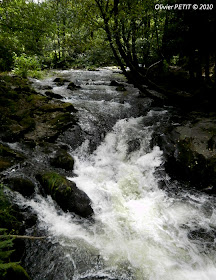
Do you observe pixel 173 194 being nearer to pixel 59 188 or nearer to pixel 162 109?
pixel 59 188

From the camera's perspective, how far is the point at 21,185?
453 cm

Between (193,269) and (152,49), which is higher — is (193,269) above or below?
below

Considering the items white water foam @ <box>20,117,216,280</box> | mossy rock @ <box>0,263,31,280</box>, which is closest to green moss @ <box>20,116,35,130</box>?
white water foam @ <box>20,117,216,280</box>

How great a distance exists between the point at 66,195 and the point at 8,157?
2.08m

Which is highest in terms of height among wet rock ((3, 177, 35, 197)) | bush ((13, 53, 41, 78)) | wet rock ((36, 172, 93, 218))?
bush ((13, 53, 41, 78))

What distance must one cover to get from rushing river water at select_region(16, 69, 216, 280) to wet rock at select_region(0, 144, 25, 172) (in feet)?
4.03

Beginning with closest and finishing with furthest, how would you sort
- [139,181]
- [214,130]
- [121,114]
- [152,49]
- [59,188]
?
[59,188] → [139,181] → [214,130] → [121,114] → [152,49]


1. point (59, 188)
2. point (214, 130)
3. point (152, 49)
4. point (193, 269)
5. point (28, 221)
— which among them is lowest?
point (193, 269)

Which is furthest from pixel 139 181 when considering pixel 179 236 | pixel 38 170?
pixel 38 170

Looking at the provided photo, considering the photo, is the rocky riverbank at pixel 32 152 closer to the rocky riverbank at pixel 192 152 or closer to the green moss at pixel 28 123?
the green moss at pixel 28 123

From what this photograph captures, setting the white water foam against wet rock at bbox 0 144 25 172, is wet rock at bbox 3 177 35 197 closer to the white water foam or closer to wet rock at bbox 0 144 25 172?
the white water foam

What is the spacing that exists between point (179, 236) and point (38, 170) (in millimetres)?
3856

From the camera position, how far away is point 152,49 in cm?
1293

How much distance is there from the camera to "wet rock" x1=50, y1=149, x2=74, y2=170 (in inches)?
231
